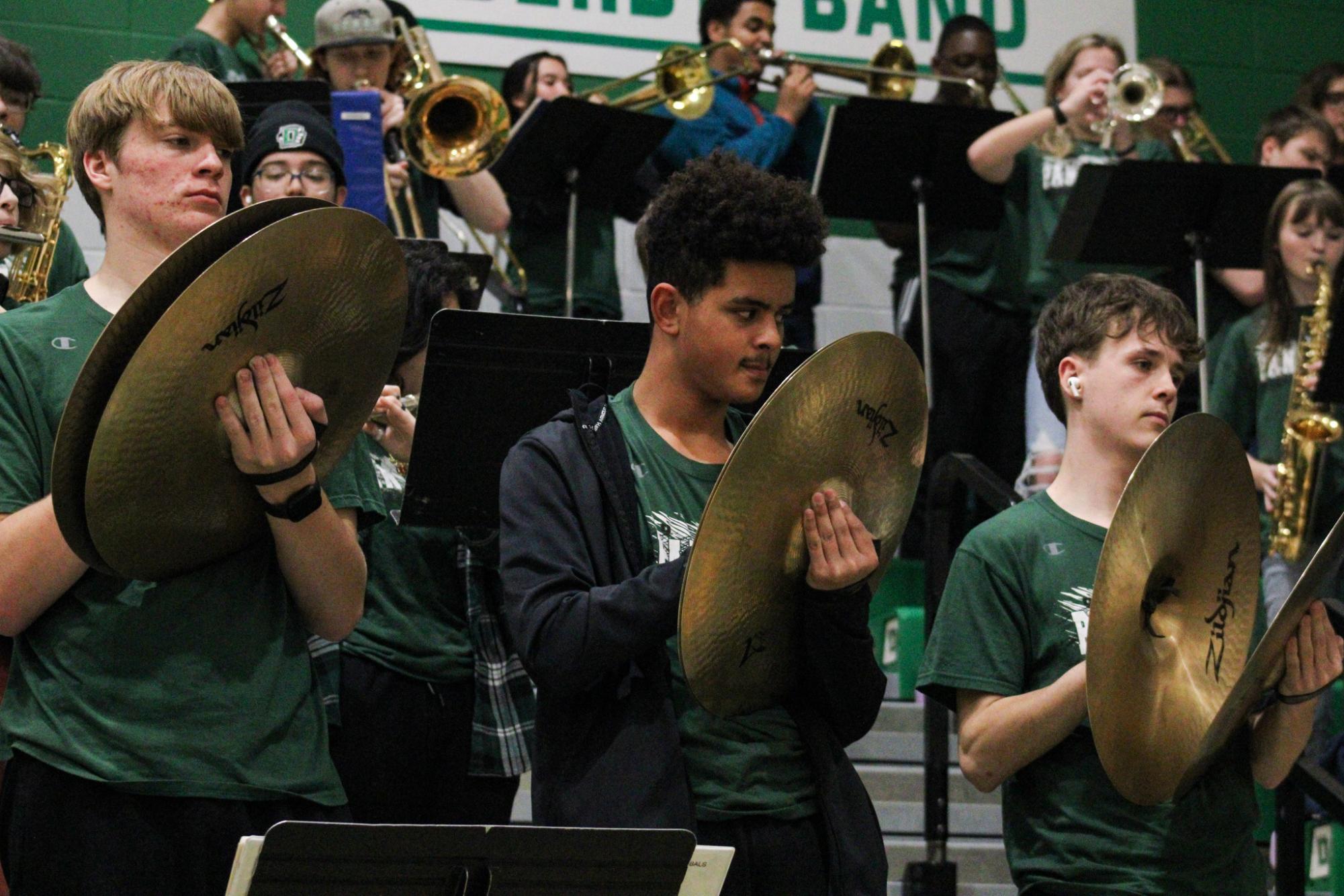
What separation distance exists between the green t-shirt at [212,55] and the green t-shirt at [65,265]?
1.06 metres

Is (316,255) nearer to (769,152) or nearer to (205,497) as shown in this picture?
(205,497)

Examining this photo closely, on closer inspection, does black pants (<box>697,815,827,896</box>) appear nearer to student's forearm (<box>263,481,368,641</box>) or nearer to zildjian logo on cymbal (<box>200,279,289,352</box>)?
student's forearm (<box>263,481,368,641</box>)

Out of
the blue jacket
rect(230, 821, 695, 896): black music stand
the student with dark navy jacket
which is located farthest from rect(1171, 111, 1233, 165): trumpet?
rect(230, 821, 695, 896): black music stand

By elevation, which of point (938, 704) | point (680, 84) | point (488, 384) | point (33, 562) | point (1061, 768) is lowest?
point (938, 704)

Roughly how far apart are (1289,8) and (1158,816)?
22.2 feet

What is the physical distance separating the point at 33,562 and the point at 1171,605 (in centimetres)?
178

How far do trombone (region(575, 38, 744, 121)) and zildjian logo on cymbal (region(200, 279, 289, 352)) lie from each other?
4544mm

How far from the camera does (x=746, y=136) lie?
654 centimetres

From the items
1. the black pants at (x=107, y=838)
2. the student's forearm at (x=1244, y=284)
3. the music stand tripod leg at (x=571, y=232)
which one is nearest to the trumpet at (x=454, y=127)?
the music stand tripod leg at (x=571, y=232)

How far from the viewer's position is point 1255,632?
3.11m

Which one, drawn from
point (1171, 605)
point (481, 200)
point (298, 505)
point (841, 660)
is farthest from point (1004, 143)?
point (298, 505)

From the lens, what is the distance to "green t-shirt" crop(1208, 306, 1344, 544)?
214 inches

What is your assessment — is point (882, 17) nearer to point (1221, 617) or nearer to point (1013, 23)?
point (1013, 23)

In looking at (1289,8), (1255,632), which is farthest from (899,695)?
(1289,8)
